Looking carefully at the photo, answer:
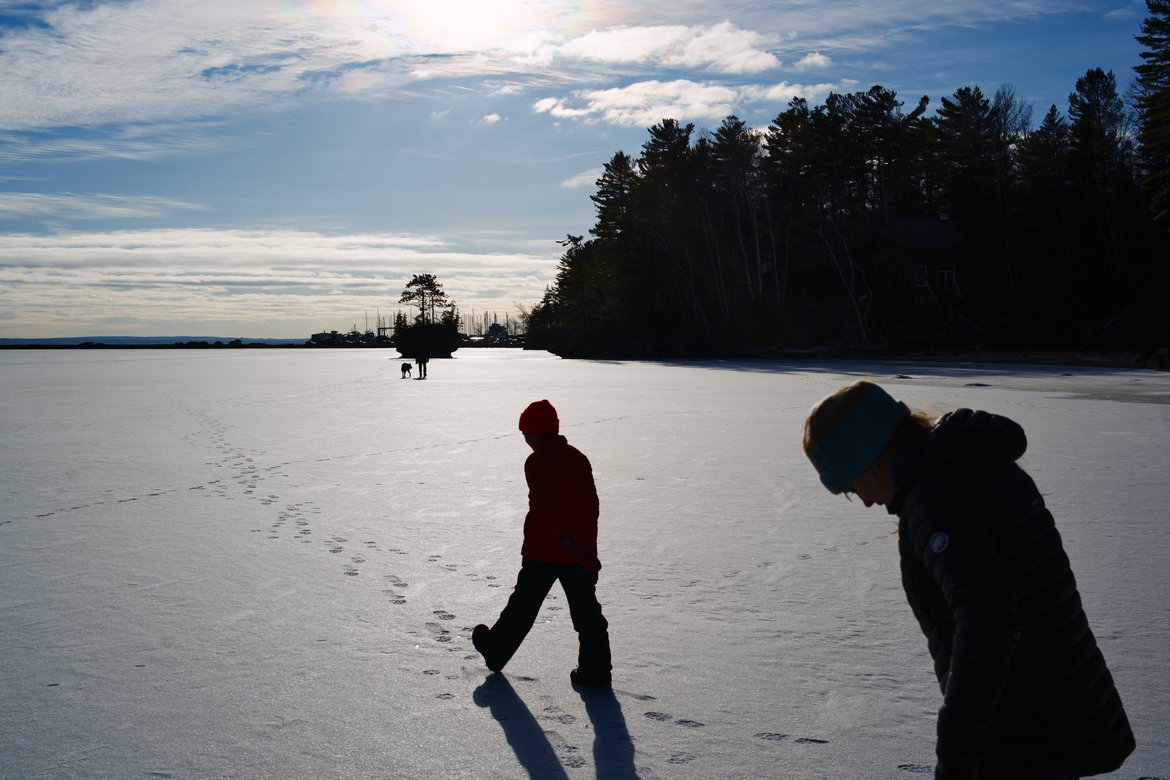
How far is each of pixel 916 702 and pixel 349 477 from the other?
8005mm

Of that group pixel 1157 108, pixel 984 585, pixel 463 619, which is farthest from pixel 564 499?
pixel 1157 108

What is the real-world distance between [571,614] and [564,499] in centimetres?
60

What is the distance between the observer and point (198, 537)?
7.69 metres

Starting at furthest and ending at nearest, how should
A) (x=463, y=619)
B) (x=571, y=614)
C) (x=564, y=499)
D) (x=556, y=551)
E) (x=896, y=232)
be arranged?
(x=896, y=232)
(x=463, y=619)
(x=571, y=614)
(x=556, y=551)
(x=564, y=499)

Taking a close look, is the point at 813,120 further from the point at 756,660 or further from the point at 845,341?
the point at 756,660

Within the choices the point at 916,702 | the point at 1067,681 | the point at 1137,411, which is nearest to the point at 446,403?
the point at 1137,411

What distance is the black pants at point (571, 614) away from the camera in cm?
431

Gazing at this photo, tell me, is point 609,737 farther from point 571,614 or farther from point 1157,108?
point 1157,108

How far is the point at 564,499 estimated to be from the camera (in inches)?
164

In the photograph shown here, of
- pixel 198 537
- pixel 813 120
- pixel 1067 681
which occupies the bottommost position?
pixel 198 537

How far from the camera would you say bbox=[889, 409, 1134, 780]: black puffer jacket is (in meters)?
1.82

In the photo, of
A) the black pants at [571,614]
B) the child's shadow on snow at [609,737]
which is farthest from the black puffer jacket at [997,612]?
the black pants at [571,614]

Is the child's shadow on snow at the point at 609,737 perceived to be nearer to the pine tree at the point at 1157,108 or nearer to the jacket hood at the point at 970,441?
the jacket hood at the point at 970,441

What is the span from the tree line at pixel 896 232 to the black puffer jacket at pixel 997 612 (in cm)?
4748
